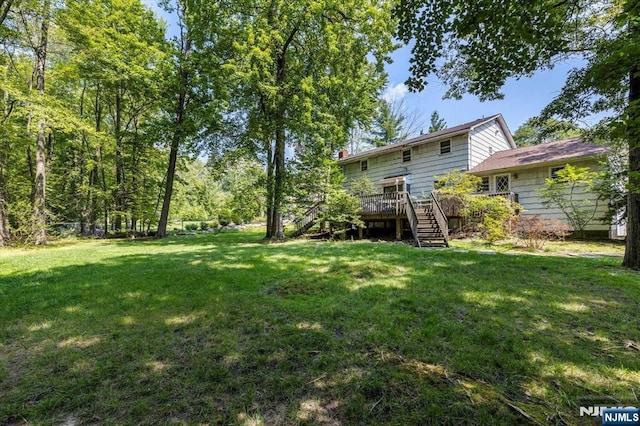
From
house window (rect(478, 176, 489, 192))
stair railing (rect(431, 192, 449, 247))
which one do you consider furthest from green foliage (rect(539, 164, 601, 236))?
stair railing (rect(431, 192, 449, 247))

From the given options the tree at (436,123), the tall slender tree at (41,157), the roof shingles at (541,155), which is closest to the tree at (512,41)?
the roof shingles at (541,155)

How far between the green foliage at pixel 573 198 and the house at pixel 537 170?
111 mm

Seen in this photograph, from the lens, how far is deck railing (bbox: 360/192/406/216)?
12.1m

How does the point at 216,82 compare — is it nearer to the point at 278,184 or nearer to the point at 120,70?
the point at 120,70

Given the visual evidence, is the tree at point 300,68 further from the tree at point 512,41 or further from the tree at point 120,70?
the tree at point 512,41

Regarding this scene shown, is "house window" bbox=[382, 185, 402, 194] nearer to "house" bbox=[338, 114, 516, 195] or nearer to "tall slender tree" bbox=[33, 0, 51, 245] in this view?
"house" bbox=[338, 114, 516, 195]

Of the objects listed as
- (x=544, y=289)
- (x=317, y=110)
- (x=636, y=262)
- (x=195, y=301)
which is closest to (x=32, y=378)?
(x=195, y=301)

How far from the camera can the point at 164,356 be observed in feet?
8.80

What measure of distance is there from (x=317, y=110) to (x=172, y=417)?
36.5ft

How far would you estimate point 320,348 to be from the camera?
2.77 metres

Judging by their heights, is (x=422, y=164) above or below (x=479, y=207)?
above

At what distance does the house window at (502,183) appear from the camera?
13.6 m

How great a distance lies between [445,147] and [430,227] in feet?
20.9

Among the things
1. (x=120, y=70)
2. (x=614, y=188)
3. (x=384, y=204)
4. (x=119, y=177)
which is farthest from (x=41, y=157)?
(x=614, y=188)
